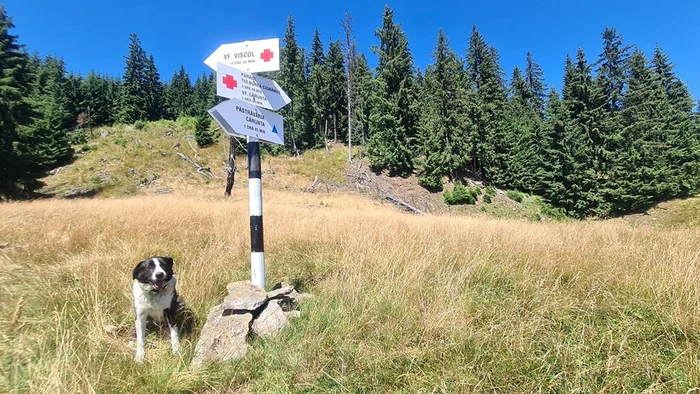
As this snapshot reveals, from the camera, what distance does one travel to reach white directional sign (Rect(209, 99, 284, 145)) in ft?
10.1

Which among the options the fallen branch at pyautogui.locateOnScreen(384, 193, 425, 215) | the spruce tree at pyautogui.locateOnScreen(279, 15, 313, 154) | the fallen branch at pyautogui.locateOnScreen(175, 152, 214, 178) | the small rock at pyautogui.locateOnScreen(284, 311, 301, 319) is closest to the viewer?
the small rock at pyautogui.locateOnScreen(284, 311, 301, 319)

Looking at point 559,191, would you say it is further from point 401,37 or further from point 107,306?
point 107,306

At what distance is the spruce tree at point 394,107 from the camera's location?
29969 mm

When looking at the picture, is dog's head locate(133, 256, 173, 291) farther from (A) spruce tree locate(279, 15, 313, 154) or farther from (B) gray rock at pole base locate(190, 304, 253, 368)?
(A) spruce tree locate(279, 15, 313, 154)

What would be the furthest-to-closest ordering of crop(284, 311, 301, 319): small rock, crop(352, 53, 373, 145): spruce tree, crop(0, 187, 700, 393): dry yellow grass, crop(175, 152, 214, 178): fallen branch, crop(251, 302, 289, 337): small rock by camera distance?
1. crop(352, 53, 373, 145): spruce tree
2. crop(175, 152, 214, 178): fallen branch
3. crop(284, 311, 301, 319): small rock
4. crop(251, 302, 289, 337): small rock
5. crop(0, 187, 700, 393): dry yellow grass

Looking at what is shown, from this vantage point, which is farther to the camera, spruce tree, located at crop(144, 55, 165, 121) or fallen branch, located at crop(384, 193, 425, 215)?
spruce tree, located at crop(144, 55, 165, 121)

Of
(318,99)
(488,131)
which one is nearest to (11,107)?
(318,99)

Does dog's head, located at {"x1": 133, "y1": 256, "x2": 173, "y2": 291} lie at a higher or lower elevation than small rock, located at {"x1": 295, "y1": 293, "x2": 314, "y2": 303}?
higher

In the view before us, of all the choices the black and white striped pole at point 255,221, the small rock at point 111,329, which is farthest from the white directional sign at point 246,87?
the small rock at point 111,329

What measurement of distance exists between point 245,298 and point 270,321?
290mm

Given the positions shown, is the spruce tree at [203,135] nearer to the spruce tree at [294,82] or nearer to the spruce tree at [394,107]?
the spruce tree at [294,82]

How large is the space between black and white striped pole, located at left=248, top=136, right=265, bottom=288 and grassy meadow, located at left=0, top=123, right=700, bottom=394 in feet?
1.72

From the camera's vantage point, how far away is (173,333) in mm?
2623

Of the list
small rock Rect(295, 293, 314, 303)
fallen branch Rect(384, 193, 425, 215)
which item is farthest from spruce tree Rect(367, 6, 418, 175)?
small rock Rect(295, 293, 314, 303)
